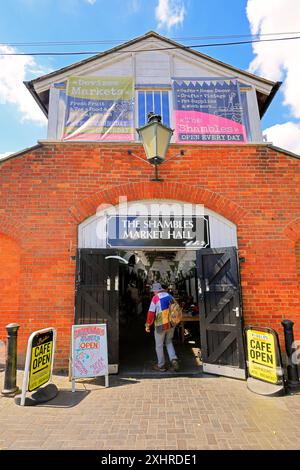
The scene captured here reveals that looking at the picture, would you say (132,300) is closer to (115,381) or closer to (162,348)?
(162,348)

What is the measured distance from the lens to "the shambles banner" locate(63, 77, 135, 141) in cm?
683

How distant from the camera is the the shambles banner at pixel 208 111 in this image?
6891mm

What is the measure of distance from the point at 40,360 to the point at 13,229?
2.86m

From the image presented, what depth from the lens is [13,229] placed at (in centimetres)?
604

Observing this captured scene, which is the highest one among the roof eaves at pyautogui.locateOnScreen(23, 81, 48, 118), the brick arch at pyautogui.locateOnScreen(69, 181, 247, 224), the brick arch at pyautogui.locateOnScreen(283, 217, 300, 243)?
the roof eaves at pyautogui.locateOnScreen(23, 81, 48, 118)

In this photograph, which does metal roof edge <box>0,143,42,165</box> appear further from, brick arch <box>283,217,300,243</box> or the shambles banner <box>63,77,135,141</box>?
brick arch <box>283,217,300,243</box>

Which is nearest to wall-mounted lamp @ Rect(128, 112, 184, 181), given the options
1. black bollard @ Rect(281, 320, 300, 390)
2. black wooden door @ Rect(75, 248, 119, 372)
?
black wooden door @ Rect(75, 248, 119, 372)

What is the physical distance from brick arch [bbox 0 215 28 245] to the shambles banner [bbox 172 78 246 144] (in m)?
4.18

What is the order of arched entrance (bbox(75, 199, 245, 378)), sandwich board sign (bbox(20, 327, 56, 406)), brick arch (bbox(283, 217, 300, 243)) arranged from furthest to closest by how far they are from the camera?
1. brick arch (bbox(283, 217, 300, 243))
2. arched entrance (bbox(75, 199, 245, 378))
3. sandwich board sign (bbox(20, 327, 56, 406))

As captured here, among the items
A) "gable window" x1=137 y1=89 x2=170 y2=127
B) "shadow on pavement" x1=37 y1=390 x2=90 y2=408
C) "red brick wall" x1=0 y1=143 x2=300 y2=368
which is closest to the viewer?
"shadow on pavement" x1=37 y1=390 x2=90 y2=408

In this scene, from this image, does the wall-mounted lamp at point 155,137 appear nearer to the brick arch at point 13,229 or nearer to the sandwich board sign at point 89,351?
the brick arch at point 13,229

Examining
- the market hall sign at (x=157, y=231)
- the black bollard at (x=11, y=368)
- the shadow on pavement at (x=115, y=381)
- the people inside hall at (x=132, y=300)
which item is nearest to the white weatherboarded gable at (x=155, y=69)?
the market hall sign at (x=157, y=231)

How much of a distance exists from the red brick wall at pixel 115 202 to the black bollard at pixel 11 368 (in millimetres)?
913

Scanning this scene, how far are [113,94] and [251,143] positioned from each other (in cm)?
375
